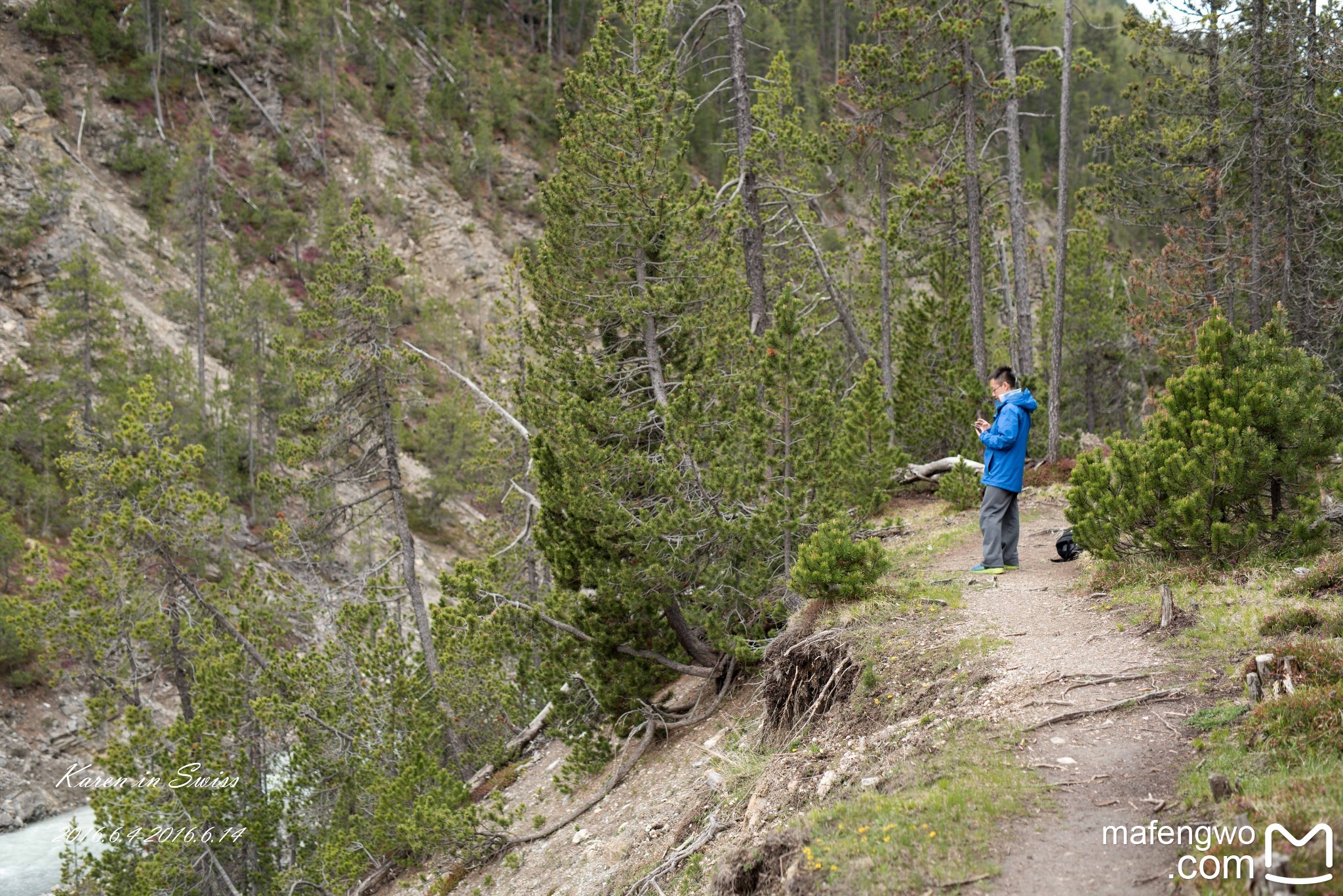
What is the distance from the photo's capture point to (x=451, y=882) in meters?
10.4

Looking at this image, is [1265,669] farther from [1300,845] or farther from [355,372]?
[355,372]

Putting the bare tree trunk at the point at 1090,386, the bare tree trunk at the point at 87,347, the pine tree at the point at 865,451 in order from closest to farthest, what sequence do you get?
the pine tree at the point at 865,451 → the bare tree trunk at the point at 87,347 → the bare tree trunk at the point at 1090,386

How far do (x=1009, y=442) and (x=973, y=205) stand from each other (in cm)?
1024

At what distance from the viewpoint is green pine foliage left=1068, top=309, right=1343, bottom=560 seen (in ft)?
21.3

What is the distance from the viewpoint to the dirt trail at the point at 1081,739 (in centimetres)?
381

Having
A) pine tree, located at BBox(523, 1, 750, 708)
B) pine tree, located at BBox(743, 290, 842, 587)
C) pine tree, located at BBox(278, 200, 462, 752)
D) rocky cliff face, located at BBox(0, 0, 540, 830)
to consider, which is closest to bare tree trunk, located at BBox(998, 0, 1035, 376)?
pine tree, located at BBox(523, 1, 750, 708)

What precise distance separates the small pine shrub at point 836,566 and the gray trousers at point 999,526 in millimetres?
1556

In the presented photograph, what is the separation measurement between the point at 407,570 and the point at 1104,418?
28.5 m

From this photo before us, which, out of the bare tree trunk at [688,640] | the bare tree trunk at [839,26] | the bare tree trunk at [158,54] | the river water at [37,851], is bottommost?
the river water at [37,851]

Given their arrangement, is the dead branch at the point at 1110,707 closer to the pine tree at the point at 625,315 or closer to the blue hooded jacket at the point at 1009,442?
the blue hooded jacket at the point at 1009,442

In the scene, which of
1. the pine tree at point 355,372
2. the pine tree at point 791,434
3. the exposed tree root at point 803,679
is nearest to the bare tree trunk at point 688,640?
the pine tree at point 791,434

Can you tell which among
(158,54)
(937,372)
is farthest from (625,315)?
(158,54)

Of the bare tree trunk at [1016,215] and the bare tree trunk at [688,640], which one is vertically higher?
the bare tree trunk at [1016,215]

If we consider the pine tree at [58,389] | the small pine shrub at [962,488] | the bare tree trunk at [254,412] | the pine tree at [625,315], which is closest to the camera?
the pine tree at [625,315]
